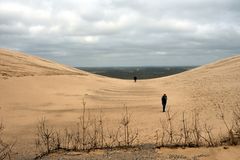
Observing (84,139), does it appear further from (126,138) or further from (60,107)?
(60,107)

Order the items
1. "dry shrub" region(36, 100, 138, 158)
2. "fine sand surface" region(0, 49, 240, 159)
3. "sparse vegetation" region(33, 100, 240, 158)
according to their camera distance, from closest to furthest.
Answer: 1. "sparse vegetation" region(33, 100, 240, 158)
2. "dry shrub" region(36, 100, 138, 158)
3. "fine sand surface" region(0, 49, 240, 159)

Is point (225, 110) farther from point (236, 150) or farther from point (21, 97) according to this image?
point (21, 97)

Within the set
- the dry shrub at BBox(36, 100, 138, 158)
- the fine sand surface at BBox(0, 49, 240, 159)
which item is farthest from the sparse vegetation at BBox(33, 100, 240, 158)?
the fine sand surface at BBox(0, 49, 240, 159)

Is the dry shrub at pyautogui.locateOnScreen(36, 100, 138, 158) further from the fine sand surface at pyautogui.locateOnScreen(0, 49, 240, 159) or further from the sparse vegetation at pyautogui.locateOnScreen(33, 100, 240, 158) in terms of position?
the fine sand surface at pyautogui.locateOnScreen(0, 49, 240, 159)

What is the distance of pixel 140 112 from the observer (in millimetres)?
25797

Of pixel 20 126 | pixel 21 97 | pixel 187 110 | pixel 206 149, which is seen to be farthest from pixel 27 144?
pixel 21 97

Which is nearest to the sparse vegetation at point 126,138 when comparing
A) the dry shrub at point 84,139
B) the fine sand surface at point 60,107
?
the dry shrub at point 84,139

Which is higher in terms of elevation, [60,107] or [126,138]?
[60,107]

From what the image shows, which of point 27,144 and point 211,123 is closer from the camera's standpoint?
point 27,144

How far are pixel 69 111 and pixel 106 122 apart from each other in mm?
5785

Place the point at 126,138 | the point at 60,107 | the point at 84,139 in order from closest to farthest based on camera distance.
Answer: the point at 84,139, the point at 126,138, the point at 60,107

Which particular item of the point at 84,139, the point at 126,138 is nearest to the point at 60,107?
the point at 126,138

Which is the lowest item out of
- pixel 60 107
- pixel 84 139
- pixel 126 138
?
pixel 126 138

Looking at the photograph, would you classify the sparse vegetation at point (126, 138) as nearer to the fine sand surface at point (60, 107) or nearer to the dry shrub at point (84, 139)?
the dry shrub at point (84, 139)
